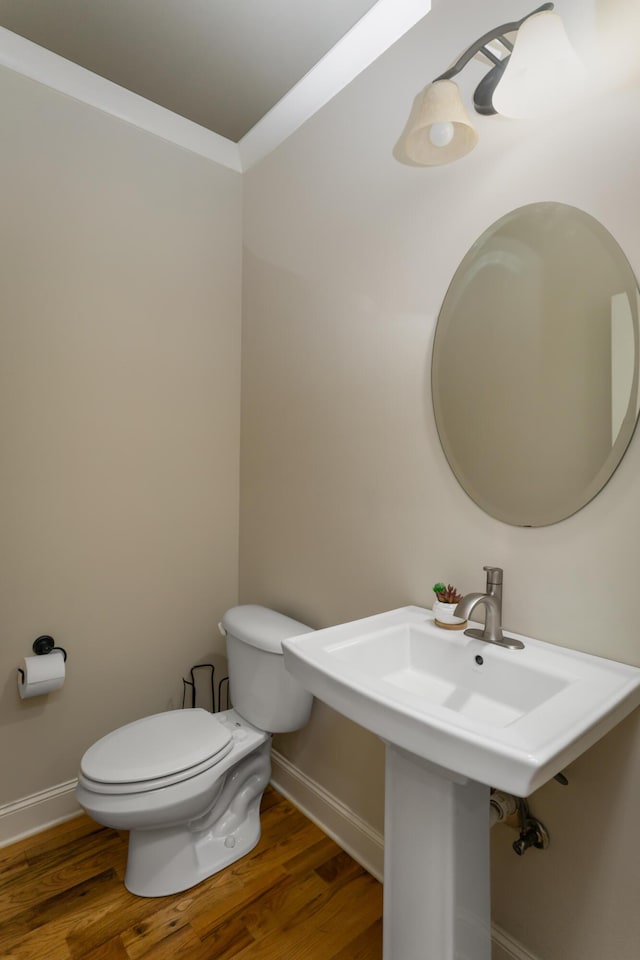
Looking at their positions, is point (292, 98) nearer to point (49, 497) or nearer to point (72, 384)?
point (72, 384)

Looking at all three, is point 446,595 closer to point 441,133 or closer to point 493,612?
point 493,612

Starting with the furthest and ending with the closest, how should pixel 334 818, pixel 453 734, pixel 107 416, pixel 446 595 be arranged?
pixel 107 416, pixel 334 818, pixel 446 595, pixel 453 734

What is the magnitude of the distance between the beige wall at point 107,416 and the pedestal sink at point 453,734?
42.4 inches

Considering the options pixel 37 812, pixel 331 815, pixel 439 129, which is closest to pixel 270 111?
pixel 439 129

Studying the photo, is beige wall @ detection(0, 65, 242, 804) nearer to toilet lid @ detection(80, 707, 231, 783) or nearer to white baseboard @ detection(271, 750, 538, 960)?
toilet lid @ detection(80, 707, 231, 783)

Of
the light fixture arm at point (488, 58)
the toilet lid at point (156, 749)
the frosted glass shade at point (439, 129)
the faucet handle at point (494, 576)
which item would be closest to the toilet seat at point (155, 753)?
the toilet lid at point (156, 749)

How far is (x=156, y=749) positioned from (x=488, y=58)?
6.70 feet

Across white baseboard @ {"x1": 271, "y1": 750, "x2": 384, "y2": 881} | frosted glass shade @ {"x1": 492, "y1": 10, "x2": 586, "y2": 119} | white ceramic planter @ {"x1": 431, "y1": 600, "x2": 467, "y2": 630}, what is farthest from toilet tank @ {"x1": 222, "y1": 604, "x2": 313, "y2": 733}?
frosted glass shade @ {"x1": 492, "y1": 10, "x2": 586, "y2": 119}

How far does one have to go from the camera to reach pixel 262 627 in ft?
5.98

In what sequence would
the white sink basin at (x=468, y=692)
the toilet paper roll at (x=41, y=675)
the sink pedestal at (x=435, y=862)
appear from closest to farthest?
1. the white sink basin at (x=468, y=692)
2. the sink pedestal at (x=435, y=862)
3. the toilet paper roll at (x=41, y=675)

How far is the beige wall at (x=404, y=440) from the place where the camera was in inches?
44.1

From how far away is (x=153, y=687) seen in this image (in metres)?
2.11

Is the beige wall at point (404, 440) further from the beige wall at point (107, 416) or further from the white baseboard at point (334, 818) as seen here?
the beige wall at point (107, 416)

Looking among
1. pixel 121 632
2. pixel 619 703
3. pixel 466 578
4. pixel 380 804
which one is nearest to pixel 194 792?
pixel 380 804
